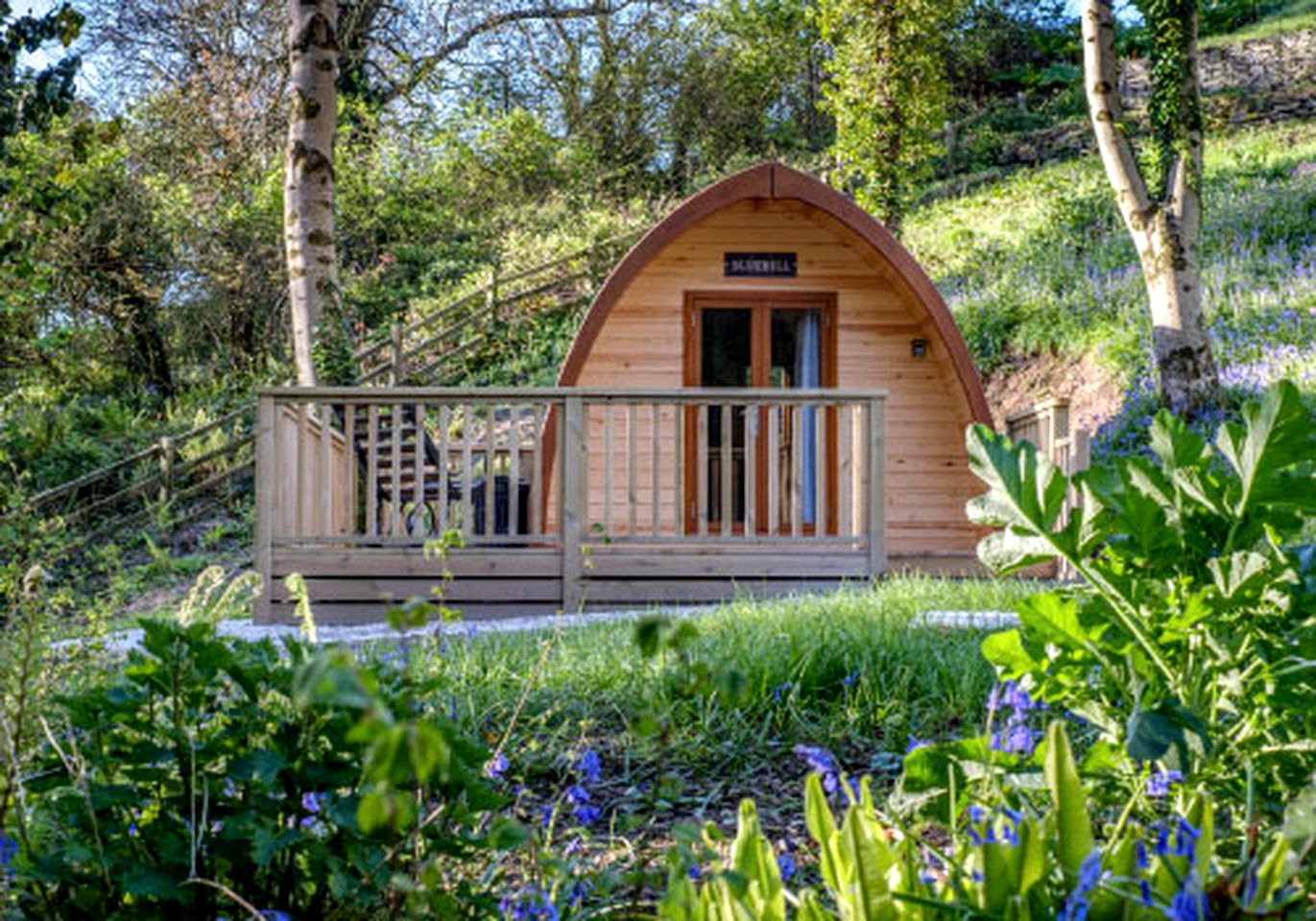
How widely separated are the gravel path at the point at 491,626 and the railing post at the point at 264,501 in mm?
217

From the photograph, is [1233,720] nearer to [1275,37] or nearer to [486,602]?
[486,602]

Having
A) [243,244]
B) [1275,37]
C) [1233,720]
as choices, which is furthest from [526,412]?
[1275,37]

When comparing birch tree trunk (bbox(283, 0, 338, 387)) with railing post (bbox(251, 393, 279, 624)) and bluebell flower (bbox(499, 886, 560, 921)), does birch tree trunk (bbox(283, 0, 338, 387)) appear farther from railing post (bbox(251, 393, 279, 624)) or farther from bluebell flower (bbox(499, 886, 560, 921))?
bluebell flower (bbox(499, 886, 560, 921))

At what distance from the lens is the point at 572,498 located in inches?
341

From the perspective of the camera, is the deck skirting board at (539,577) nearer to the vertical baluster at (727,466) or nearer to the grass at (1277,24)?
the vertical baluster at (727,466)

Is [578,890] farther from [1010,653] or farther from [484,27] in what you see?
[484,27]

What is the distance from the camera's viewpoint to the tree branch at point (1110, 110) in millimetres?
11195

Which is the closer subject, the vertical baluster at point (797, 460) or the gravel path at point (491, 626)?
the gravel path at point (491, 626)

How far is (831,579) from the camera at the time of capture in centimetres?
891

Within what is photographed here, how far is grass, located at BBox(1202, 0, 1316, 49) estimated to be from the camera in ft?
104

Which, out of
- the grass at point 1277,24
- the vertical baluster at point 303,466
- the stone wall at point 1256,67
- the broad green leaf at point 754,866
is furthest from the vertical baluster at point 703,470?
the grass at point 1277,24

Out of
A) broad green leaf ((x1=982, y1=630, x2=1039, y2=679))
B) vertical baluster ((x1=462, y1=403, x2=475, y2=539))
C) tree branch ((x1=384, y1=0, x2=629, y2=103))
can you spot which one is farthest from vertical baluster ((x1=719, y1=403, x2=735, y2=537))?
tree branch ((x1=384, y1=0, x2=629, y2=103))

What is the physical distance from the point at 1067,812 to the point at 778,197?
9.18 m

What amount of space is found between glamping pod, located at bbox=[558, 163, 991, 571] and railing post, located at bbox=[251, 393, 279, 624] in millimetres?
3416
